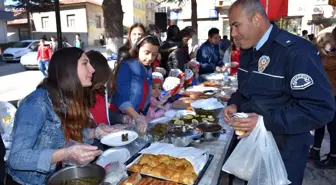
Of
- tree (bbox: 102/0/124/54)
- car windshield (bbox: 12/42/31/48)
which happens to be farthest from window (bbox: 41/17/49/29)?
tree (bbox: 102/0/124/54)

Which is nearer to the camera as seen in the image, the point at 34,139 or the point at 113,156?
the point at 34,139

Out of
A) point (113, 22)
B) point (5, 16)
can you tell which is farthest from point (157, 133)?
point (5, 16)

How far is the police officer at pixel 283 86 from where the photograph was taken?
139cm

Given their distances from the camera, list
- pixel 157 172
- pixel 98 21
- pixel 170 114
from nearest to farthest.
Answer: pixel 157 172 → pixel 170 114 → pixel 98 21

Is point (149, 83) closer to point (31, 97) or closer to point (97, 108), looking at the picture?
point (97, 108)

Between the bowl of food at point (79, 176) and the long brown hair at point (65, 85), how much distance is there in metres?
0.35

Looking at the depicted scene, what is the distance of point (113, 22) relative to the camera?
17.9 ft

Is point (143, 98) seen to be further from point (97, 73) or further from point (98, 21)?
point (98, 21)

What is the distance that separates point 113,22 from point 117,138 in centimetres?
412

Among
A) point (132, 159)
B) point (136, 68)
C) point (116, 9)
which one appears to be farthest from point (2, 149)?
point (116, 9)

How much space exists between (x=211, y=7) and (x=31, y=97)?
74.3ft

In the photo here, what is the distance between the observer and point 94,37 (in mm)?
29469

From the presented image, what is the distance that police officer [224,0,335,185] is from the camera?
139 cm

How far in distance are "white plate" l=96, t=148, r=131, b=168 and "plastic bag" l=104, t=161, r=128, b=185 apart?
20 centimetres
